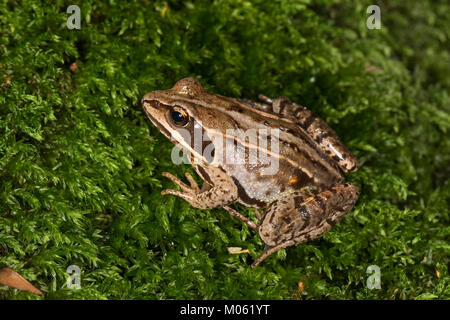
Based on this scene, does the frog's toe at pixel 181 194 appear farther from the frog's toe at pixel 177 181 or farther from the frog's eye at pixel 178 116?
the frog's eye at pixel 178 116

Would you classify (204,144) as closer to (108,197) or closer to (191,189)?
(191,189)

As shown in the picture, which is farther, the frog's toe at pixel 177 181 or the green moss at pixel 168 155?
the frog's toe at pixel 177 181

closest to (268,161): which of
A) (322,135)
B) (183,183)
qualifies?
(322,135)

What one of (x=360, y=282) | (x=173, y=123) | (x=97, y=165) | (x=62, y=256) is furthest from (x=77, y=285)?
(x=360, y=282)

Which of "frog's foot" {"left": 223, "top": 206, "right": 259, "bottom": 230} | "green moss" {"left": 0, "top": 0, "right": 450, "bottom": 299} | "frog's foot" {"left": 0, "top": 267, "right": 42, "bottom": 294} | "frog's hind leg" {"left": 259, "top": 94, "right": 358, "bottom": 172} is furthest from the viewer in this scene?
"frog's hind leg" {"left": 259, "top": 94, "right": 358, "bottom": 172}

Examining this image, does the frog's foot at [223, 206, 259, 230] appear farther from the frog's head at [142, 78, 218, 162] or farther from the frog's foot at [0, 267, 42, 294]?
the frog's foot at [0, 267, 42, 294]

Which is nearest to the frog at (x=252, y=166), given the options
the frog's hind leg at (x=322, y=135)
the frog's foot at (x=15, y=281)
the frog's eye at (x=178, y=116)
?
the frog's eye at (x=178, y=116)

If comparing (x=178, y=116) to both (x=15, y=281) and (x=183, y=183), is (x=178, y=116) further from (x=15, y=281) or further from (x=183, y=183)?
(x=15, y=281)

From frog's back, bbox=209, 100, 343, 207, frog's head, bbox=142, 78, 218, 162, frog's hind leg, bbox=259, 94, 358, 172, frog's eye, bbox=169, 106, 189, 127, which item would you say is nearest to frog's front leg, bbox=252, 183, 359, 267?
frog's back, bbox=209, 100, 343, 207
